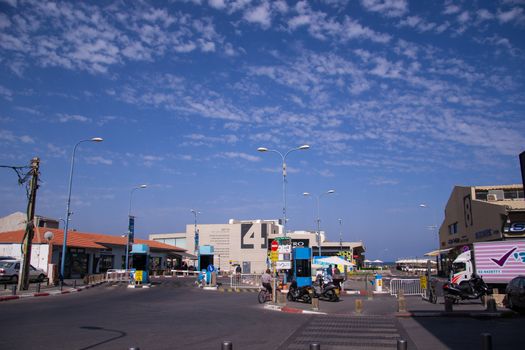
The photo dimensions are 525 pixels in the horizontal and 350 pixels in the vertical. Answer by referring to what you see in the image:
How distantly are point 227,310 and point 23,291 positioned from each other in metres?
15.2

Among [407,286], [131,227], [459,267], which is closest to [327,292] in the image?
[407,286]

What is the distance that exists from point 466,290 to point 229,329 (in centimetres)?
1583

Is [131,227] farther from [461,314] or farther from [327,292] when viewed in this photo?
[461,314]

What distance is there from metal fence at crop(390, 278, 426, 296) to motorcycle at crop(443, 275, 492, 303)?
18.8 ft

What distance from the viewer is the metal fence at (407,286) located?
30.9 metres

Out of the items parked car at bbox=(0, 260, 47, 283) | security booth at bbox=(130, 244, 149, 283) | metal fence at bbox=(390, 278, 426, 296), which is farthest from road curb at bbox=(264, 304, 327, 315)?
parked car at bbox=(0, 260, 47, 283)

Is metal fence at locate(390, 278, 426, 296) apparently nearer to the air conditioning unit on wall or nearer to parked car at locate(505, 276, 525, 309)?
parked car at locate(505, 276, 525, 309)

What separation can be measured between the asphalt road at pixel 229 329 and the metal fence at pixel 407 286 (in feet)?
39.2

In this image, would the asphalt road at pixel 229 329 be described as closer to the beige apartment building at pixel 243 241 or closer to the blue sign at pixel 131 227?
the blue sign at pixel 131 227

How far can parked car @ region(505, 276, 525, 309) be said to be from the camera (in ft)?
59.1

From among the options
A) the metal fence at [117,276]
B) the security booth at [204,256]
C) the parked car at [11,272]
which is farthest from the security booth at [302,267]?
the parked car at [11,272]

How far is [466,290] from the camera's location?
2467 cm

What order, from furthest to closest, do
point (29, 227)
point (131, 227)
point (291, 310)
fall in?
point (131, 227)
point (29, 227)
point (291, 310)

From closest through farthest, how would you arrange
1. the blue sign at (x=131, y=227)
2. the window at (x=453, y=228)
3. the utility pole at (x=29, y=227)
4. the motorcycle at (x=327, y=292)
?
1. the motorcycle at (x=327, y=292)
2. the utility pole at (x=29, y=227)
3. the blue sign at (x=131, y=227)
4. the window at (x=453, y=228)
